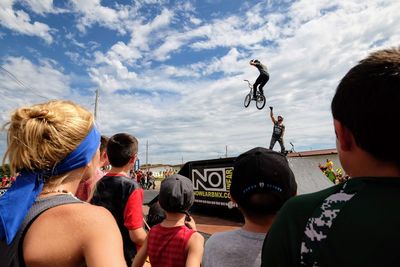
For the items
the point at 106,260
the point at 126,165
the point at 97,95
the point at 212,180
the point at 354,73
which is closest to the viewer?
the point at 354,73

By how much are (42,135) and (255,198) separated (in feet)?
3.41

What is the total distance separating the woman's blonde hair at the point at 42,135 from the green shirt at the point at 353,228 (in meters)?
1.00

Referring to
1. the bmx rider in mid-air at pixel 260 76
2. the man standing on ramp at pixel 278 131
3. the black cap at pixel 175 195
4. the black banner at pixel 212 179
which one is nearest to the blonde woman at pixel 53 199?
the black cap at pixel 175 195

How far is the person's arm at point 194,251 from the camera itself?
2143 mm

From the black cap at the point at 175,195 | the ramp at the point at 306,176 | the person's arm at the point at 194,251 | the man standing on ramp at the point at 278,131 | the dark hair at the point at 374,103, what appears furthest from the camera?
the man standing on ramp at the point at 278,131

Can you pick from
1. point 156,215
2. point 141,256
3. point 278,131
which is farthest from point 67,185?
point 278,131

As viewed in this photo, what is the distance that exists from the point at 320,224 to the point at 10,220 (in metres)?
1.18

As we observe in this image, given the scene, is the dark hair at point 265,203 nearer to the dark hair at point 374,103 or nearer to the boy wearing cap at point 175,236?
the dark hair at point 374,103

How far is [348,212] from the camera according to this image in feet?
2.90

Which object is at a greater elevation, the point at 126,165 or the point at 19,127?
the point at 19,127

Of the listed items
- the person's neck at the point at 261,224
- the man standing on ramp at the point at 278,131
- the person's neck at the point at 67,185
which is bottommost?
the person's neck at the point at 261,224

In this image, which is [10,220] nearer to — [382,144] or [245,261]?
[245,261]

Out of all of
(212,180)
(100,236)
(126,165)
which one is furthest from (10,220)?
(212,180)

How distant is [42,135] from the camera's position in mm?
1406
